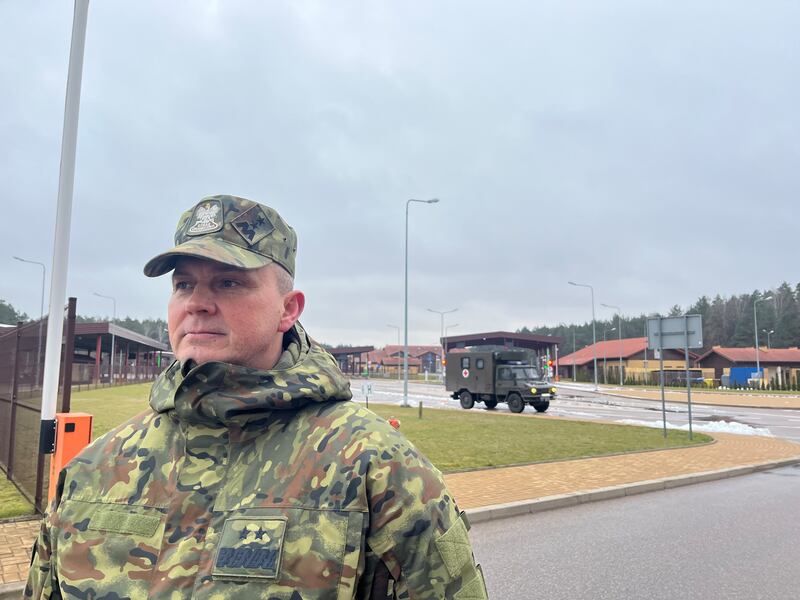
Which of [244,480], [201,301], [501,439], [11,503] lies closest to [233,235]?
[201,301]

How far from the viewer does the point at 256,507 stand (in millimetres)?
1338

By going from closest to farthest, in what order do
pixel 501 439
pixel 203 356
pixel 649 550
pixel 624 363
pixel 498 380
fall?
pixel 203 356, pixel 649 550, pixel 501 439, pixel 498 380, pixel 624 363

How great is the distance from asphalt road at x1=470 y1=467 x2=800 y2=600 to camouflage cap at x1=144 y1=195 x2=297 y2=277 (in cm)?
397

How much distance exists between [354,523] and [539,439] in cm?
1337

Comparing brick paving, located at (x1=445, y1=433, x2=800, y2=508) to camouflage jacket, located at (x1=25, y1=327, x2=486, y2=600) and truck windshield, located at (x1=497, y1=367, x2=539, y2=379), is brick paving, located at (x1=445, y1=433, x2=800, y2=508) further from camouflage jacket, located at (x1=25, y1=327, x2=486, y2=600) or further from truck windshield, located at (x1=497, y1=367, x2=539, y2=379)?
truck windshield, located at (x1=497, y1=367, x2=539, y2=379)

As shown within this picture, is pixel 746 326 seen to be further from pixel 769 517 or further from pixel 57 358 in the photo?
pixel 57 358

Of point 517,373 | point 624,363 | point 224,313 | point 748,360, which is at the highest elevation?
point 748,360

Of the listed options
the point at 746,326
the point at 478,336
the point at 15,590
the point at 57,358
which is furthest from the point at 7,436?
the point at 746,326

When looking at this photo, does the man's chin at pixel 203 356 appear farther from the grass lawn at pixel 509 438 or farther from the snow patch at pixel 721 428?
the snow patch at pixel 721 428

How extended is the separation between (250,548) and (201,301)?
25.7 inches

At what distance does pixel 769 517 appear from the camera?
707 centimetres

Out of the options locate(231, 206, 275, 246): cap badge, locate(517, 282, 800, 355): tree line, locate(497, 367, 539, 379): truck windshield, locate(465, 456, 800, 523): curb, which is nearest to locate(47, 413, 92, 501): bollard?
locate(465, 456, 800, 523): curb

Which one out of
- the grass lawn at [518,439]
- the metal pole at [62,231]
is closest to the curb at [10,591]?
the metal pole at [62,231]

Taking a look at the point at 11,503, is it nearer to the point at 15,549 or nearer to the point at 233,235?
the point at 15,549
